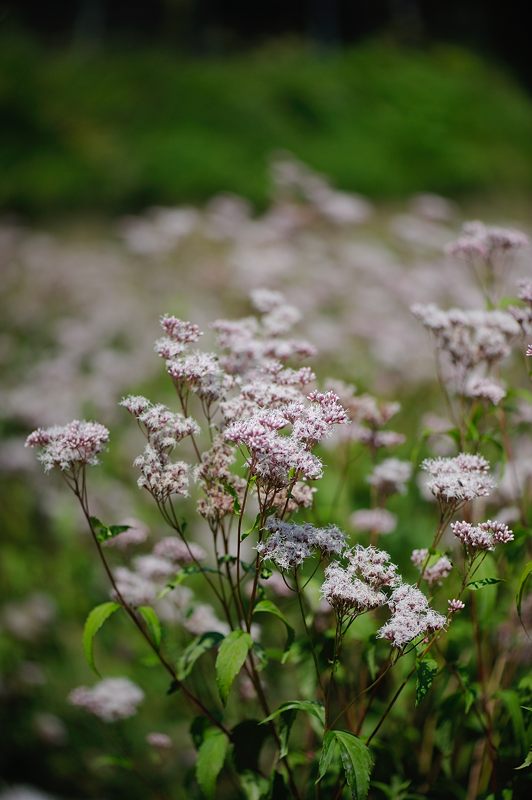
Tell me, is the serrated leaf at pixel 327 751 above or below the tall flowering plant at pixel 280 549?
below

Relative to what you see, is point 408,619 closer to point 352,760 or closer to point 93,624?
point 352,760

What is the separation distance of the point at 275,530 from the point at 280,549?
0.09 metres

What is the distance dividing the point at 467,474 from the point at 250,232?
5.09 m

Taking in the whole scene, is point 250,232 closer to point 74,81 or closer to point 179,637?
point 179,637

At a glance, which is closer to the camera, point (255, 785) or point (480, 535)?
point (480, 535)

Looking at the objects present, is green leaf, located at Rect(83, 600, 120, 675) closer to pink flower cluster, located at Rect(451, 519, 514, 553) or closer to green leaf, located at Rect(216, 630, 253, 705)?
green leaf, located at Rect(216, 630, 253, 705)

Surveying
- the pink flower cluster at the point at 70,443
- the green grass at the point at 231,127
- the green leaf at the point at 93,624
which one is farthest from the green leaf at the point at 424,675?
the green grass at the point at 231,127

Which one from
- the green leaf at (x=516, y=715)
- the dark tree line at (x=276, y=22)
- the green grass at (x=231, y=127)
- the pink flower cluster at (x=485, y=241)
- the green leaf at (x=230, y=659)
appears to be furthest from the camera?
the dark tree line at (x=276, y=22)

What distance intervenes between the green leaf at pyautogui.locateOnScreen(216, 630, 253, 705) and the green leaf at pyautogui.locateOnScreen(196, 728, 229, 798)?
1.18ft

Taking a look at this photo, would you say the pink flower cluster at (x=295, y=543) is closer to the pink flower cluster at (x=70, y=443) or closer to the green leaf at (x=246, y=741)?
the pink flower cluster at (x=70, y=443)

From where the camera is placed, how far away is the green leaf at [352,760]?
4.99 feet

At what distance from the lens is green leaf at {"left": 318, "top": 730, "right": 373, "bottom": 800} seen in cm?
152

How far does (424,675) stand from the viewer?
62.7 inches

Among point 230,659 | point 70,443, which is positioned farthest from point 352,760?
point 70,443
